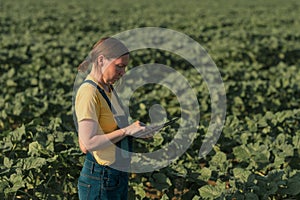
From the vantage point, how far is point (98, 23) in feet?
63.7

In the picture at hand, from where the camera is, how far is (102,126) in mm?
3029

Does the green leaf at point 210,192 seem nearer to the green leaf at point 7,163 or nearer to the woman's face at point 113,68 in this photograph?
the woman's face at point 113,68

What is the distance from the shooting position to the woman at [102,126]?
2906mm

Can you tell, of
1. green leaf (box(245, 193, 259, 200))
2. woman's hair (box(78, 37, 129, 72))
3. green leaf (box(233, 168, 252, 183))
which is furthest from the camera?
green leaf (box(233, 168, 252, 183))

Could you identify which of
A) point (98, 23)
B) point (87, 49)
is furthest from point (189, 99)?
point (98, 23)

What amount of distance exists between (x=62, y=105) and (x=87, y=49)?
5.28m

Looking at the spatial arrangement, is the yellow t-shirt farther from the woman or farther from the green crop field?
the green crop field

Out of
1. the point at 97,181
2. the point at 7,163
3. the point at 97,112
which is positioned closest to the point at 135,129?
the point at 97,112

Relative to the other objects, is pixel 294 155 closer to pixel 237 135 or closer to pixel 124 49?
pixel 237 135

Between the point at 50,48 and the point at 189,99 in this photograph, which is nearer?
the point at 189,99

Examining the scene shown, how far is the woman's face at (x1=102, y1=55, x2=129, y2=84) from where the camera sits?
2.98 metres

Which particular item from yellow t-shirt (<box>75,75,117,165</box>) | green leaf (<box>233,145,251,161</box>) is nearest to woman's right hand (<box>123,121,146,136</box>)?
yellow t-shirt (<box>75,75,117,165</box>)

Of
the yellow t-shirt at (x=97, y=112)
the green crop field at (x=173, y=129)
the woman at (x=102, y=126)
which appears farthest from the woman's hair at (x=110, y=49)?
the green crop field at (x=173, y=129)

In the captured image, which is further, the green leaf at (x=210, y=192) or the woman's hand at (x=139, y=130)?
the green leaf at (x=210, y=192)
